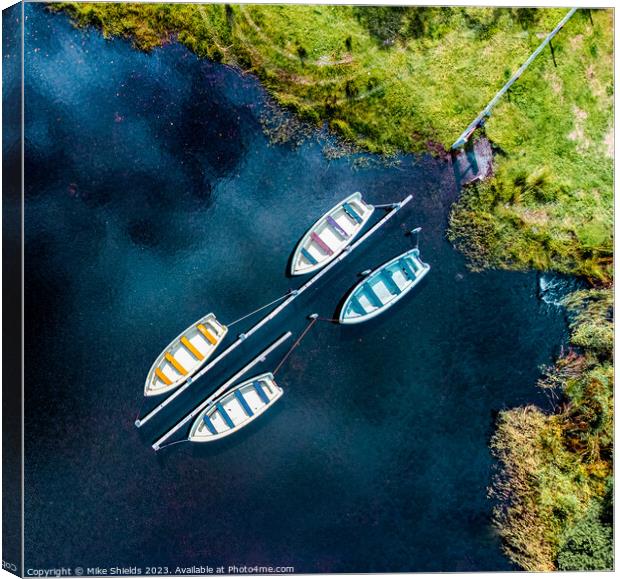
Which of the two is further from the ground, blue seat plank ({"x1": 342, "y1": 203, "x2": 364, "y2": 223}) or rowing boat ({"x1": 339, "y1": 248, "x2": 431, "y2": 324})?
blue seat plank ({"x1": 342, "y1": 203, "x2": 364, "y2": 223})

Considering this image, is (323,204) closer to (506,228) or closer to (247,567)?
(506,228)

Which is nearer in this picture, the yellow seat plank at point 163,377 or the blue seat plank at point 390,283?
the yellow seat plank at point 163,377

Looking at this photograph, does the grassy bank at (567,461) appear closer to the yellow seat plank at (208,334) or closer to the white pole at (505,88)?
the white pole at (505,88)

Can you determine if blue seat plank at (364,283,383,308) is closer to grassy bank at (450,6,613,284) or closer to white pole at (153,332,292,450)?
white pole at (153,332,292,450)

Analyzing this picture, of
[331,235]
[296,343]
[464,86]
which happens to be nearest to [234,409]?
[296,343]

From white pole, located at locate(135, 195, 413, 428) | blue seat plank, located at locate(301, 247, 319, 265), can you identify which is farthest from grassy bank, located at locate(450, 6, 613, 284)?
blue seat plank, located at locate(301, 247, 319, 265)

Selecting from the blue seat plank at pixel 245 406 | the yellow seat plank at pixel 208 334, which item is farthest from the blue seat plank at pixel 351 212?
the blue seat plank at pixel 245 406
